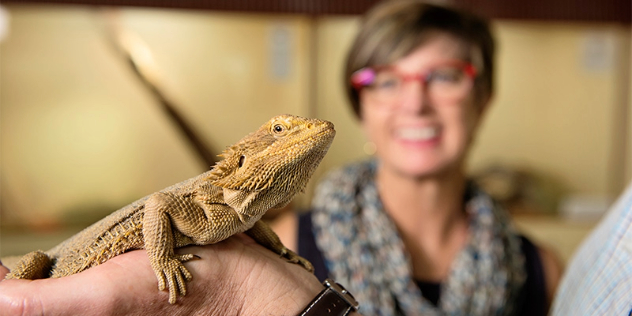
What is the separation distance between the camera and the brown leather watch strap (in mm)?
820

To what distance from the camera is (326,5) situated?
11.2 feet

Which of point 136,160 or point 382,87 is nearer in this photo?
point 382,87

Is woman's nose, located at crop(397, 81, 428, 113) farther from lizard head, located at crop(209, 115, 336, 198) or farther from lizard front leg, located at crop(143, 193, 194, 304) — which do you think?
lizard front leg, located at crop(143, 193, 194, 304)

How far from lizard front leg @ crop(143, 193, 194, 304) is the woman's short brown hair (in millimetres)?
1211

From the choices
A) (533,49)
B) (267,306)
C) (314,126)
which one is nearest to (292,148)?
(314,126)

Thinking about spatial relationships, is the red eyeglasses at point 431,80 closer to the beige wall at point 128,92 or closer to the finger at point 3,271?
the finger at point 3,271

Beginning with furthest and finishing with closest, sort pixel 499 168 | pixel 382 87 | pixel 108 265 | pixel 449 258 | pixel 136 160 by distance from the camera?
pixel 499 168 → pixel 136 160 → pixel 449 258 → pixel 382 87 → pixel 108 265

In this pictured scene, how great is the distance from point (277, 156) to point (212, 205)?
0.15 meters

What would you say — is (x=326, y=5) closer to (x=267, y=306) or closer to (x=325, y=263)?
(x=325, y=263)

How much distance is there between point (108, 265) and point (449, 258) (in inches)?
59.1

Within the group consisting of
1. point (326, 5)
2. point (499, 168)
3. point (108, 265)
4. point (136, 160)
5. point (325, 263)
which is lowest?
point (499, 168)

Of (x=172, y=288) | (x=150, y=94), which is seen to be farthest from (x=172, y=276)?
(x=150, y=94)

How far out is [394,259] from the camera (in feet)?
5.80

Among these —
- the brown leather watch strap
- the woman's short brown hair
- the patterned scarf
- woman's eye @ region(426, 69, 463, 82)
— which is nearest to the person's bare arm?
the patterned scarf
